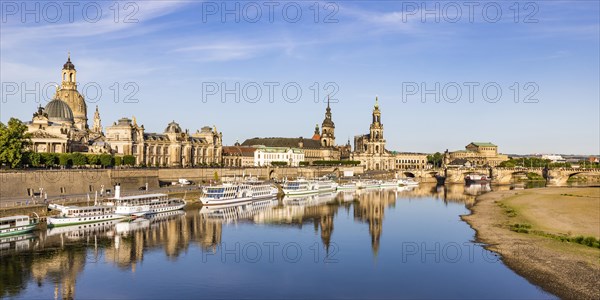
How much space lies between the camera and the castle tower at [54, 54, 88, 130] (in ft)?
419

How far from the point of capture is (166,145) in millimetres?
119625

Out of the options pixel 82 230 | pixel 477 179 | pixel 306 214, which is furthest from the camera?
pixel 477 179

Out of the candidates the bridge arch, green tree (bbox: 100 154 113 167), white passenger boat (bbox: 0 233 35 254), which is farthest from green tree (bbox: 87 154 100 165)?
the bridge arch

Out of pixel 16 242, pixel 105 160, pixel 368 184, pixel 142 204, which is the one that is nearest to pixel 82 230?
pixel 16 242

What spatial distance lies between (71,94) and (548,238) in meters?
108

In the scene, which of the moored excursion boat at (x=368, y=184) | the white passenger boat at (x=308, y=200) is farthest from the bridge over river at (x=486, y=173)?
the white passenger boat at (x=308, y=200)

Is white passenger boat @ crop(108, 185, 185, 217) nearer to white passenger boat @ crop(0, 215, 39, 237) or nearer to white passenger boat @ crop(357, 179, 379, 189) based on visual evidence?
white passenger boat @ crop(0, 215, 39, 237)

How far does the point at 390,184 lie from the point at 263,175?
27942 millimetres

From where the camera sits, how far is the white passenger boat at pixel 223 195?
75.4m

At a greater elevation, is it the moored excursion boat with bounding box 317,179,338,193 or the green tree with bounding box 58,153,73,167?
the green tree with bounding box 58,153,73,167

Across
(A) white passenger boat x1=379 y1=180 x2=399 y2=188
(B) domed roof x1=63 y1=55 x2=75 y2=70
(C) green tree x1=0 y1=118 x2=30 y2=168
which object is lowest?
(A) white passenger boat x1=379 y1=180 x2=399 y2=188

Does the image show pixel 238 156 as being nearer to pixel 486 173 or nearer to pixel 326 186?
pixel 326 186

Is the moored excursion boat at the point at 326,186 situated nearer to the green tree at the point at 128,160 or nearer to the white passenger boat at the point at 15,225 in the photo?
the green tree at the point at 128,160

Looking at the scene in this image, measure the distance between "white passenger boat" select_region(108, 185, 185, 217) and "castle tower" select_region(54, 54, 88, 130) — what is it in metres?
67.4
